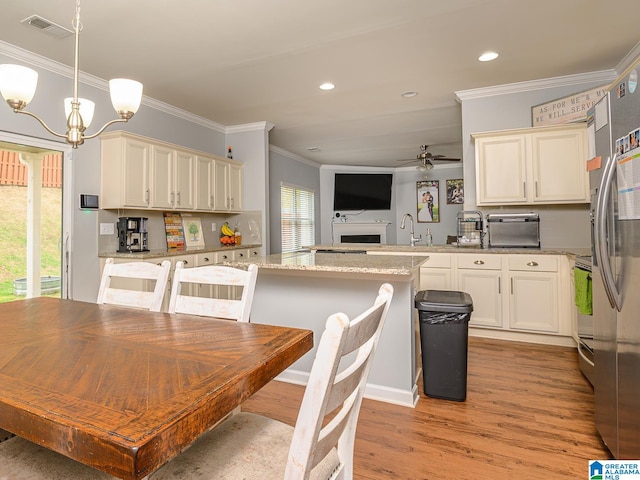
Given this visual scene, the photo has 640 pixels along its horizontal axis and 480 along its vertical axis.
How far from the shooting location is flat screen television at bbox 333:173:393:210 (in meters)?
8.32

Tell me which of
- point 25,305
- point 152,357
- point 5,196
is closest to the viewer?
point 152,357

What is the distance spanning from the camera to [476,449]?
5.98ft

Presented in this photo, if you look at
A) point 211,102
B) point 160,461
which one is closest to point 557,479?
point 160,461

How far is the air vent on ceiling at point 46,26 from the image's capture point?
2561 mm

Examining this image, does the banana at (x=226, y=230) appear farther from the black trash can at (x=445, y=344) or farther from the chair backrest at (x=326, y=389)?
the chair backrest at (x=326, y=389)

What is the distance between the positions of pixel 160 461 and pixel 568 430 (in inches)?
87.9

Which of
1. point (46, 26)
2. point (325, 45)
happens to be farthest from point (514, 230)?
point (46, 26)

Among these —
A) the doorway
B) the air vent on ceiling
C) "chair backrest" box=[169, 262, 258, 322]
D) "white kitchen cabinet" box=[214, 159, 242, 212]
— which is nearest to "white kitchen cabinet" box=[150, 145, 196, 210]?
"white kitchen cabinet" box=[214, 159, 242, 212]

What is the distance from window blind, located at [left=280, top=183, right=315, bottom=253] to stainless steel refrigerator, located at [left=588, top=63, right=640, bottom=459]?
18.1 feet

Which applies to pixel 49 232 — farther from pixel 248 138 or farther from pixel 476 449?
pixel 476 449

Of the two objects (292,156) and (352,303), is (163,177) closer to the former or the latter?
(352,303)

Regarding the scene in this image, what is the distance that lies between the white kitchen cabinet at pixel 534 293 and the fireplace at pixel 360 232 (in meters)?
4.79

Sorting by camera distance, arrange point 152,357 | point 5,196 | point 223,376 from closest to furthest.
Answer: point 223,376, point 152,357, point 5,196

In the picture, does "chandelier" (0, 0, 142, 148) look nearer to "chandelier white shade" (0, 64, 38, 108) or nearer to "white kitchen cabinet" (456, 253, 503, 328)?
"chandelier white shade" (0, 64, 38, 108)
